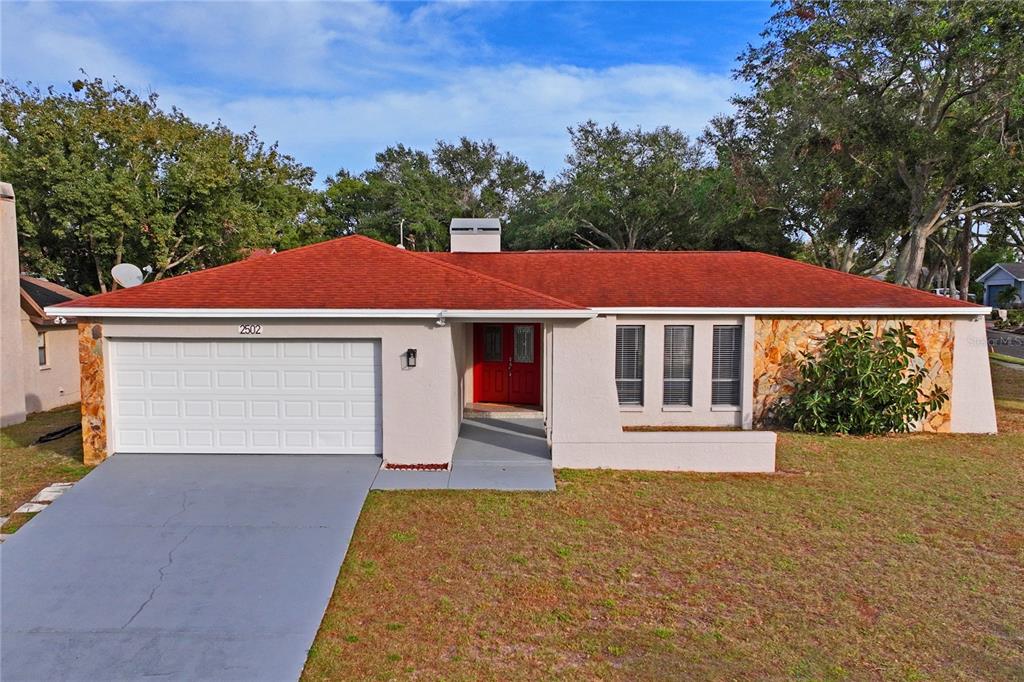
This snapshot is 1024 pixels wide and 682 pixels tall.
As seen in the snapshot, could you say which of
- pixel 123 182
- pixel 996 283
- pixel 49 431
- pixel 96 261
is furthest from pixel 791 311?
pixel 996 283

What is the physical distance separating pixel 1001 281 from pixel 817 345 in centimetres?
5231

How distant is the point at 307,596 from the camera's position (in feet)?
18.1

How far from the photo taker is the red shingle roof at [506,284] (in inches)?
366

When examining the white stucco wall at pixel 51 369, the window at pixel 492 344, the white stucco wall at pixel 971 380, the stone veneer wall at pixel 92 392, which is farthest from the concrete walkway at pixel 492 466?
the white stucco wall at pixel 51 369

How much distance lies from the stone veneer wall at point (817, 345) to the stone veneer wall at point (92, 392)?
38.5ft

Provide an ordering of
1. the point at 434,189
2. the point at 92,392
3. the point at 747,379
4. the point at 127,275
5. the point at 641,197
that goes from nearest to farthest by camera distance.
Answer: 1. the point at 92,392
2. the point at 127,275
3. the point at 747,379
4. the point at 641,197
5. the point at 434,189

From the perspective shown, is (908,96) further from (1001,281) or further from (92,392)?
(1001,281)

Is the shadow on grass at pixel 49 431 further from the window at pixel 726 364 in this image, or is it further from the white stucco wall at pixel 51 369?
the window at pixel 726 364

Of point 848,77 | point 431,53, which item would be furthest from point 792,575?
point 848,77

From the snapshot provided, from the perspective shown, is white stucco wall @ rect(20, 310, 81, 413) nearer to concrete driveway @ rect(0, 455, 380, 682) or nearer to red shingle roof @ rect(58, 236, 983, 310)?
red shingle roof @ rect(58, 236, 983, 310)

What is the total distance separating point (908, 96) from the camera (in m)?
18.9

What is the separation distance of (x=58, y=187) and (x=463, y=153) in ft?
87.7

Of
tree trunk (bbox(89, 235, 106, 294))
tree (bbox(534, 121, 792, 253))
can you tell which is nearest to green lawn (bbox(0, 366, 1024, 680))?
tree trunk (bbox(89, 235, 106, 294))

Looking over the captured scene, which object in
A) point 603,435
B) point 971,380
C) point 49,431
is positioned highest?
point 971,380
